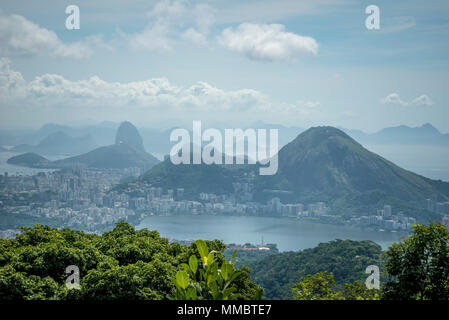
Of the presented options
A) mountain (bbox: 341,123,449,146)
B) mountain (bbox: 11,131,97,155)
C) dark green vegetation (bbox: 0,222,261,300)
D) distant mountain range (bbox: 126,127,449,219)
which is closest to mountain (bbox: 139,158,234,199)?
distant mountain range (bbox: 126,127,449,219)

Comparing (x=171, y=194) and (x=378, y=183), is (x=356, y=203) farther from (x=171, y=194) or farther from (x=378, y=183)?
(x=171, y=194)

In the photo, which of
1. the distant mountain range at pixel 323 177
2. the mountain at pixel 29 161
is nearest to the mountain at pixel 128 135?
the distant mountain range at pixel 323 177

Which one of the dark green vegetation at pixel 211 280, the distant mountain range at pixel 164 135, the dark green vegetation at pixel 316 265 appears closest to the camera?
the dark green vegetation at pixel 211 280

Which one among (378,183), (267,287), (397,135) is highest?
(397,135)

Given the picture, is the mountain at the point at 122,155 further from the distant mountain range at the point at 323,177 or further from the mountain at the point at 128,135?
the distant mountain range at the point at 323,177

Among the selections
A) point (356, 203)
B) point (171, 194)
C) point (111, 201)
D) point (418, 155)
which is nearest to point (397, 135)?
point (418, 155)

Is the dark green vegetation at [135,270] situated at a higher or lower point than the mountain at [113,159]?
lower

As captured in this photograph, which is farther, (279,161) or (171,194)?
(279,161)

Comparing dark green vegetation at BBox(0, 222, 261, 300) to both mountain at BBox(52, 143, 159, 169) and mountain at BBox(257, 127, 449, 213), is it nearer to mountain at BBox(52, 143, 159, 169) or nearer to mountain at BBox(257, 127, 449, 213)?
mountain at BBox(257, 127, 449, 213)
